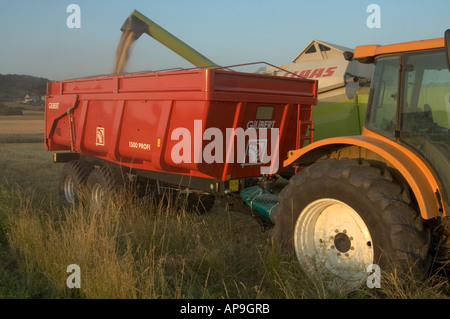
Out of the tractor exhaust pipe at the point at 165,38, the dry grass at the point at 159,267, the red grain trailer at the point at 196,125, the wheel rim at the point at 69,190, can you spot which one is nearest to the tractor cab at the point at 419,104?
the dry grass at the point at 159,267

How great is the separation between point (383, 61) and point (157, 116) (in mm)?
2687

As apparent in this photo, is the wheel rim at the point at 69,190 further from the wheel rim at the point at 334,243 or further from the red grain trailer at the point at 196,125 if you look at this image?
the wheel rim at the point at 334,243

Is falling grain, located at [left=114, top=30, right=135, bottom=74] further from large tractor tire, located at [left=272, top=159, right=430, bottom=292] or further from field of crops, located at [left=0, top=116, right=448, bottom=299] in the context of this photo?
large tractor tire, located at [left=272, top=159, right=430, bottom=292]

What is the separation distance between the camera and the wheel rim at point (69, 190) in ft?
22.9

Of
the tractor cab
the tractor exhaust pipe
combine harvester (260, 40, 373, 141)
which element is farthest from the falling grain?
the tractor cab

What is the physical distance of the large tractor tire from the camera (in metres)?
2.93

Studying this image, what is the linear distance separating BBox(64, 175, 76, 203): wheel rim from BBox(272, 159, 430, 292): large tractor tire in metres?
4.28

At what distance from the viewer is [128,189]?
19.2ft

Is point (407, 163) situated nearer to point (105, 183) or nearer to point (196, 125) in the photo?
point (196, 125)

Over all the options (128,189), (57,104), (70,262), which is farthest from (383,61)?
(57,104)

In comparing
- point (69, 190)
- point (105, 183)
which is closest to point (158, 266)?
point (105, 183)

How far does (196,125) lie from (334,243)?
198 cm
